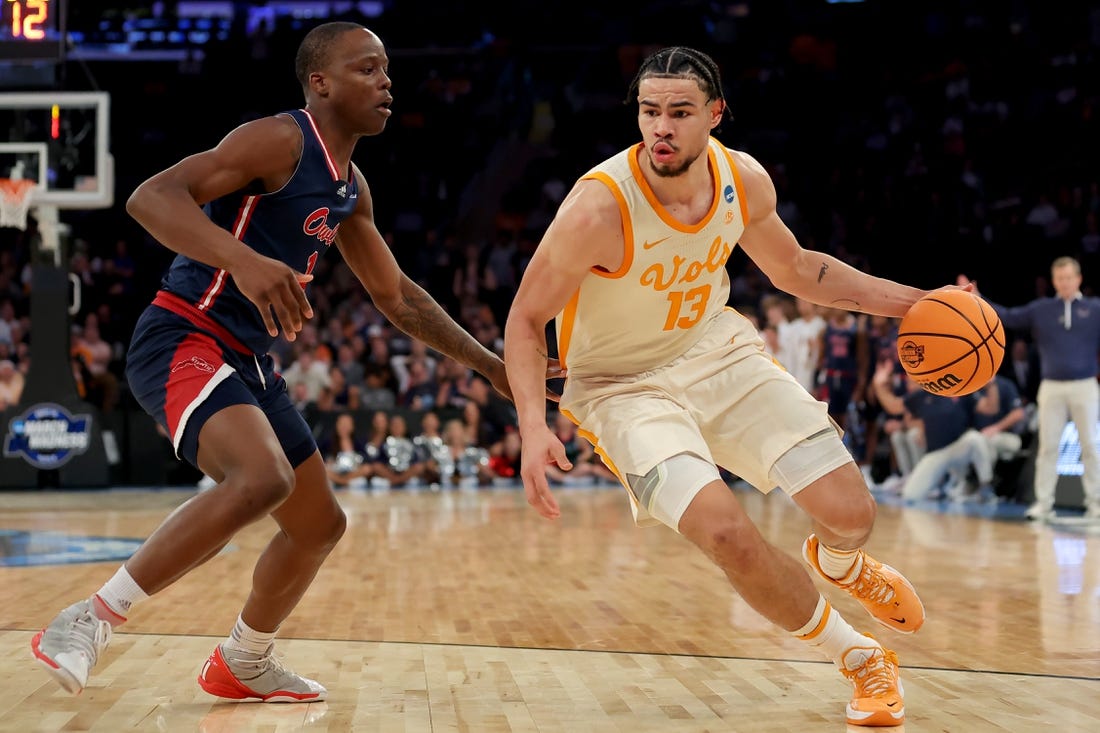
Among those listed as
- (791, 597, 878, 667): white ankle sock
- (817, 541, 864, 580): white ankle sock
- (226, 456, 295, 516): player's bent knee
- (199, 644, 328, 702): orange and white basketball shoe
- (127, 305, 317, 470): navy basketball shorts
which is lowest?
(199, 644, 328, 702): orange and white basketball shoe

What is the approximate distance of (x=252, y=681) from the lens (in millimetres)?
4027

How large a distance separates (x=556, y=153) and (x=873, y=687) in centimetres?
1837

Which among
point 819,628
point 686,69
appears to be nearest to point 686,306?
point 686,69

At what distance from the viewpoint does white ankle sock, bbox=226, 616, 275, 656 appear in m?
4.02

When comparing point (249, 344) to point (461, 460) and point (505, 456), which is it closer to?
point (461, 460)

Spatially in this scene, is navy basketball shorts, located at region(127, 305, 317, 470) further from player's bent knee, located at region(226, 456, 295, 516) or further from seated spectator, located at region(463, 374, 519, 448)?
seated spectator, located at region(463, 374, 519, 448)

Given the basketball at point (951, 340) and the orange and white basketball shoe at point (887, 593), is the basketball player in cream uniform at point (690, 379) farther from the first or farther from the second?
the basketball at point (951, 340)

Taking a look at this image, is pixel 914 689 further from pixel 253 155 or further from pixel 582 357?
pixel 253 155

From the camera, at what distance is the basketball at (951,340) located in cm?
427

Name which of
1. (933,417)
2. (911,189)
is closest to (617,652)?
(933,417)

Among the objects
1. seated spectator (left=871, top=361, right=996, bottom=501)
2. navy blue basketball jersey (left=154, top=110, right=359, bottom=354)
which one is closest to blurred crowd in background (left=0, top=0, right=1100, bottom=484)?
seated spectator (left=871, top=361, right=996, bottom=501)

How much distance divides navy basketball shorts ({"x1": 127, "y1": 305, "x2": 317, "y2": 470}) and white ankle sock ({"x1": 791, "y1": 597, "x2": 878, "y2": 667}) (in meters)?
1.65

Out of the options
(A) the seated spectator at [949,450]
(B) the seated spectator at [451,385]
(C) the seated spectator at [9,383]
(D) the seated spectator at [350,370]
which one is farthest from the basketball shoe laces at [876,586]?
(C) the seated spectator at [9,383]

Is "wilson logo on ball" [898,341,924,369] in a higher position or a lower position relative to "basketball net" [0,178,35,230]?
lower
